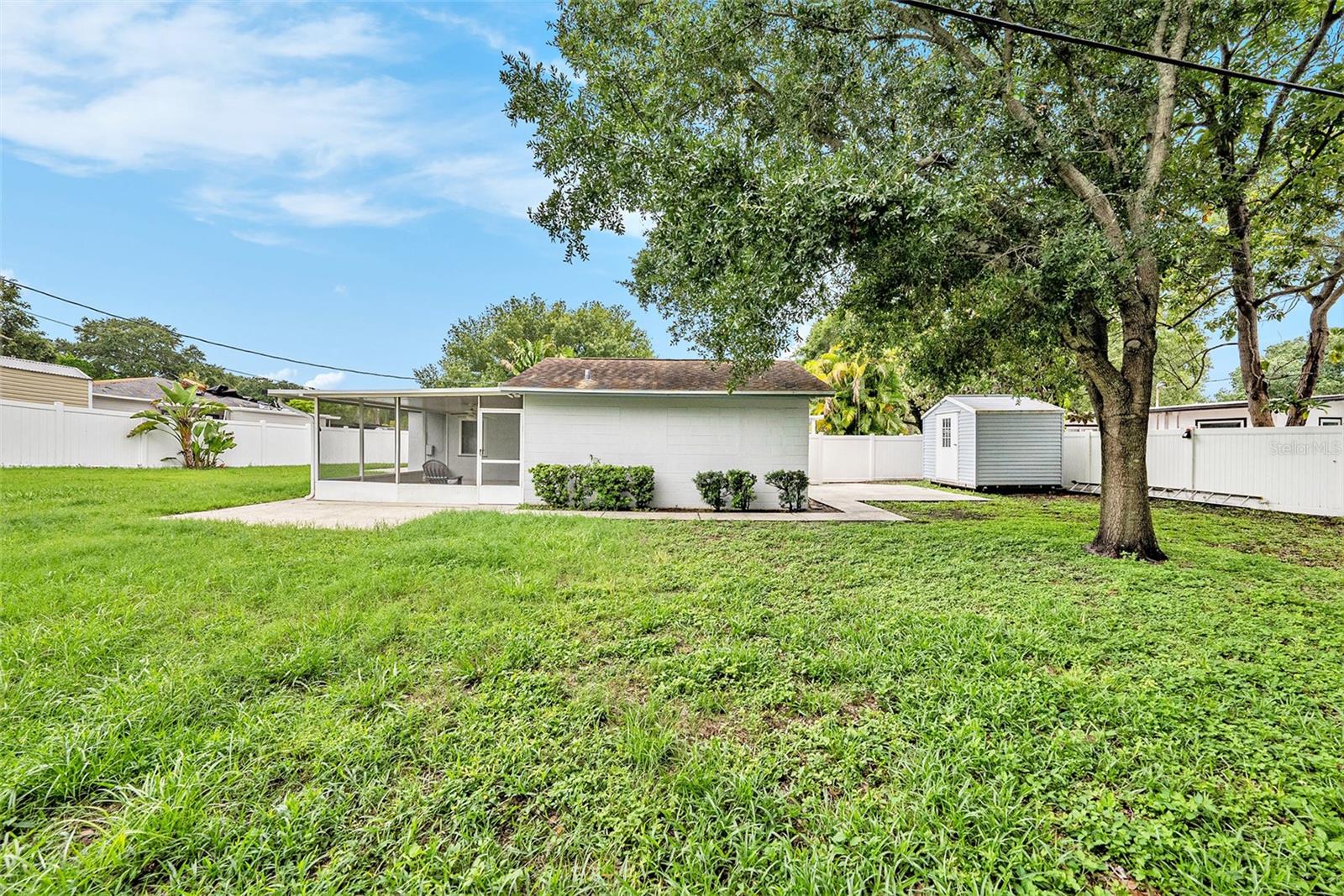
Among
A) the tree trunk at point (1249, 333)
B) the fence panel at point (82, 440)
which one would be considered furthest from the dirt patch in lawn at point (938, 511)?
the fence panel at point (82, 440)

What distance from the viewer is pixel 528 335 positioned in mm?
30938

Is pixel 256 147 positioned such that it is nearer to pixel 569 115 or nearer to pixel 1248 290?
pixel 569 115

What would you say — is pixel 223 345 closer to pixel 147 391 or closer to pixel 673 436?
pixel 147 391

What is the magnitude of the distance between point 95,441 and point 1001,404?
2541cm

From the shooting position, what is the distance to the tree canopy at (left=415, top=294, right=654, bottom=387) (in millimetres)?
29828

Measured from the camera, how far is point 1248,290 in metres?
9.91

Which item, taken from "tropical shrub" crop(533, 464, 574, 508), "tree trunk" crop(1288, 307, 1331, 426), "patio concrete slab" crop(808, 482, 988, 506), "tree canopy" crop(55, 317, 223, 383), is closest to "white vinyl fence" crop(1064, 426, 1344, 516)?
"tree trunk" crop(1288, 307, 1331, 426)

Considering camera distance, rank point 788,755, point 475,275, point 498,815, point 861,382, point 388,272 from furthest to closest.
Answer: point 475,275 < point 388,272 < point 861,382 < point 788,755 < point 498,815

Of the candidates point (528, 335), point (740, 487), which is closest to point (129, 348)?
point (528, 335)

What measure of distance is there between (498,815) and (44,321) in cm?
4153

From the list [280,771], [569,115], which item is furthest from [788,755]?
[569,115]

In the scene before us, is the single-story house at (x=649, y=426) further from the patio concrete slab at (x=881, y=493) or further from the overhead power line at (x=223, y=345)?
the overhead power line at (x=223, y=345)

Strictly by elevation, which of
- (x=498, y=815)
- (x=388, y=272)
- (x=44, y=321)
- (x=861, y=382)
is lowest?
(x=498, y=815)

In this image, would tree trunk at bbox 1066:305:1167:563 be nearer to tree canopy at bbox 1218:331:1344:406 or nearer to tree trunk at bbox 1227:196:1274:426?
tree trunk at bbox 1227:196:1274:426
